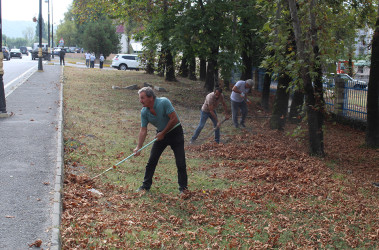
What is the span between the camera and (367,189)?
7.80m

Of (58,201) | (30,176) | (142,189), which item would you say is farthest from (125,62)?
(58,201)

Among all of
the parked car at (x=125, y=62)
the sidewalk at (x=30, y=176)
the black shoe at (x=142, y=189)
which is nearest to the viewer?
the sidewalk at (x=30, y=176)

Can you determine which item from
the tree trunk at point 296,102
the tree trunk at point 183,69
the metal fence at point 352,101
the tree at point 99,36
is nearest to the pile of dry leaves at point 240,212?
the tree trunk at point 296,102

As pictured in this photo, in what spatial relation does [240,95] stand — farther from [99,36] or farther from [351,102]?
[99,36]

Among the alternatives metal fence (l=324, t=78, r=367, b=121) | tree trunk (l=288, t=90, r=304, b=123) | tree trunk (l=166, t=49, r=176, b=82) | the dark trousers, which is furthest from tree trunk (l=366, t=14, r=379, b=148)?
tree trunk (l=166, t=49, r=176, b=82)

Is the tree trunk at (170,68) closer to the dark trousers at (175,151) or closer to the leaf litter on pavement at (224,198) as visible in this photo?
the leaf litter on pavement at (224,198)

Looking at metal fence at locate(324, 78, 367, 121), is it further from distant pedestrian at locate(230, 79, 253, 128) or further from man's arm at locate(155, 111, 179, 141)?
man's arm at locate(155, 111, 179, 141)

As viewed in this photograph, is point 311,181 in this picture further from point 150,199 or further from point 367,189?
point 150,199

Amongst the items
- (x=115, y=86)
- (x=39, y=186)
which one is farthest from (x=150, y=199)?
(x=115, y=86)

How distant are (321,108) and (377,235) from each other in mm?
4853

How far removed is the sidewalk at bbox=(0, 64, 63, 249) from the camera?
495 cm

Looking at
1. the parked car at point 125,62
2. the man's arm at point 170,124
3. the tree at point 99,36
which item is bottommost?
the man's arm at point 170,124

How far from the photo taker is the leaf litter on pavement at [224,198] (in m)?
5.38

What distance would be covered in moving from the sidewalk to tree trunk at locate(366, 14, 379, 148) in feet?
26.7
